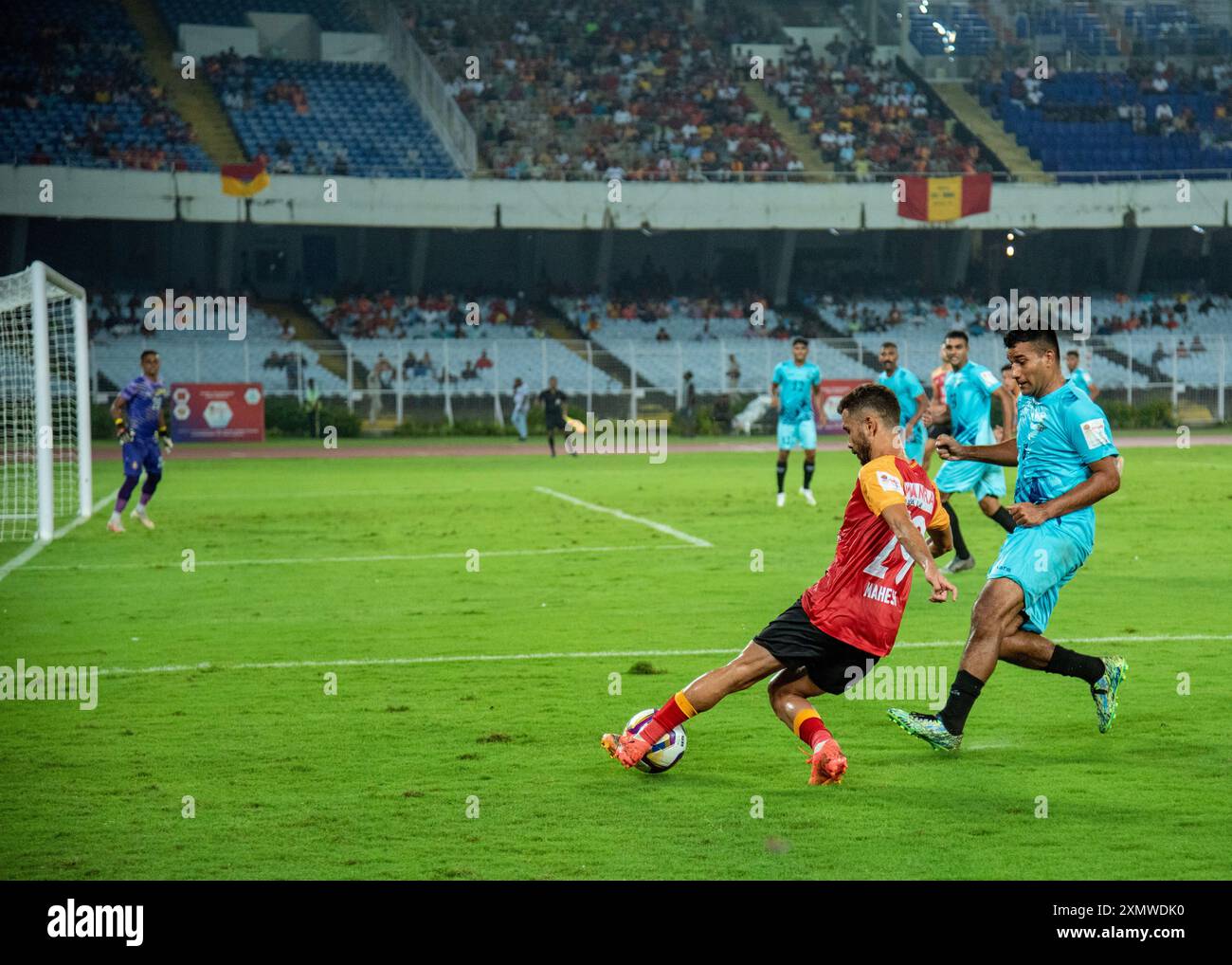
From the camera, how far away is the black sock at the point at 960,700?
7.50 metres

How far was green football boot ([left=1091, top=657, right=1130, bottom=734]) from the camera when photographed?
785 cm

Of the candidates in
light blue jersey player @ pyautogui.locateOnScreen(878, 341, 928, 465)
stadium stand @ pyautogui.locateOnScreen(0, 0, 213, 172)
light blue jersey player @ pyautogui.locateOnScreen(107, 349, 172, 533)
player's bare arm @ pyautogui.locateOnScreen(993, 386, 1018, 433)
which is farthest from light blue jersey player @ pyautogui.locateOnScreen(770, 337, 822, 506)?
stadium stand @ pyautogui.locateOnScreen(0, 0, 213, 172)

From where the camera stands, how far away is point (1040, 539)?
7637mm

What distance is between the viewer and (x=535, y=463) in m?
33.7

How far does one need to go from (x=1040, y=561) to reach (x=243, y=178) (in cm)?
4288

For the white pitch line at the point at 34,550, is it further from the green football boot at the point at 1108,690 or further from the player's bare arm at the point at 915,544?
the player's bare arm at the point at 915,544

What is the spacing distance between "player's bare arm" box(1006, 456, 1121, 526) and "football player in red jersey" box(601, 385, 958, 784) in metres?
0.63

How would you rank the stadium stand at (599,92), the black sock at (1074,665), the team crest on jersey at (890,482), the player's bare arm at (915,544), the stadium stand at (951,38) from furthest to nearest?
the stadium stand at (951,38) → the stadium stand at (599,92) → the black sock at (1074,665) → the team crest on jersey at (890,482) → the player's bare arm at (915,544)

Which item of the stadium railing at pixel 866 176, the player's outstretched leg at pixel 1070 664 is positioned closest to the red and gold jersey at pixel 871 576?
the player's outstretched leg at pixel 1070 664

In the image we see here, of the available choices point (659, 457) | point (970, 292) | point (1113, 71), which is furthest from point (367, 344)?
point (1113, 71)

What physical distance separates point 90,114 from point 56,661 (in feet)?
139

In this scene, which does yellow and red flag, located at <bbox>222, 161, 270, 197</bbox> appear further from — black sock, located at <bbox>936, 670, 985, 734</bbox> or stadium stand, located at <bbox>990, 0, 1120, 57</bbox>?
black sock, located at <bbox>936, 670, 985, 734</bbox>

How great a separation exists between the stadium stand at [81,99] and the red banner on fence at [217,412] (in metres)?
8.34

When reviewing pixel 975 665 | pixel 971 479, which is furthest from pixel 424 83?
pixel 975 665
